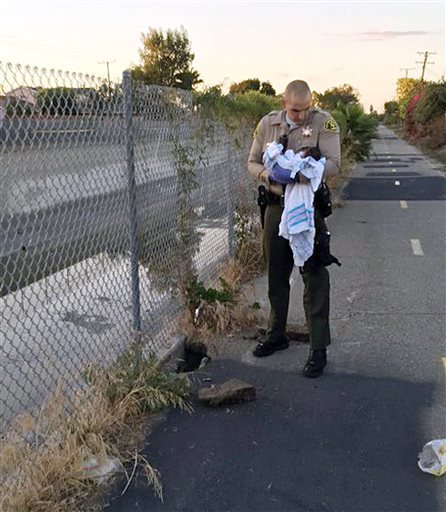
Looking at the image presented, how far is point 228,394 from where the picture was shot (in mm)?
3951

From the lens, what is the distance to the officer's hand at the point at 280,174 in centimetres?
403

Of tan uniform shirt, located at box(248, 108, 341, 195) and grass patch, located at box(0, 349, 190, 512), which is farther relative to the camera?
tan uniform shirt, located at box(248, 108, 341, 195)

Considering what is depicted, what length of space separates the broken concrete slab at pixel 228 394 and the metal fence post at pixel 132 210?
1.65 feet

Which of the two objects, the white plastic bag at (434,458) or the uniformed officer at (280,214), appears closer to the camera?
the white plastic bag at (434,458)

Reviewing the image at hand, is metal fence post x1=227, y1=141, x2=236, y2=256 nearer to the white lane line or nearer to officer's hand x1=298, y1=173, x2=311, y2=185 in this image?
the white lane line

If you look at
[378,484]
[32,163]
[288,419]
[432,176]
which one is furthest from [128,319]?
[432,176]

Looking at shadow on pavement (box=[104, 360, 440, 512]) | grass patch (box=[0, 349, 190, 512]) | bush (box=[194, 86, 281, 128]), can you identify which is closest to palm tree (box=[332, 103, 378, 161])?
bush (box=[194, 86, 281, 128])

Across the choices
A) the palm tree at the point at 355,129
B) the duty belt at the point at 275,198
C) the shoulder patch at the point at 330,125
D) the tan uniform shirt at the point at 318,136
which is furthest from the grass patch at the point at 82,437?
the palm tree at the point at 355,129

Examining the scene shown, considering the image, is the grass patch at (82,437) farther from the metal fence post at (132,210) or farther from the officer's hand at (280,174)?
the officer's hand at (280,174)

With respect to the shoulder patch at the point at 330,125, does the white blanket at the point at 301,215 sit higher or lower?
lower

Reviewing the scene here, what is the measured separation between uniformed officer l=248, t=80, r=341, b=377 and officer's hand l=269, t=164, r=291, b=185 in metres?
0.09

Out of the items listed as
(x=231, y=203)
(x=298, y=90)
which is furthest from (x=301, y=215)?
(x=231, y=203)

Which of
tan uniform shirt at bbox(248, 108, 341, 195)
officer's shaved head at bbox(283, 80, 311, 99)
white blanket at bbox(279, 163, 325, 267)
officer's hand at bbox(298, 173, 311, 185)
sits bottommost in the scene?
white blanket at bbox(279, 163, 325, 267)

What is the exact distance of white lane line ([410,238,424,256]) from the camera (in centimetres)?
852
